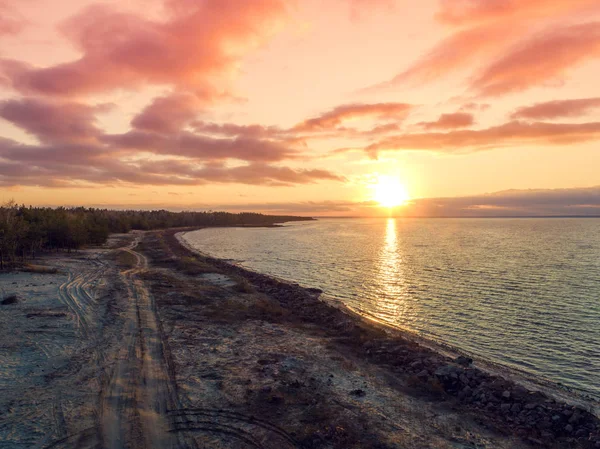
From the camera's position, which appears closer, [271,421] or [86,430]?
[86,430]

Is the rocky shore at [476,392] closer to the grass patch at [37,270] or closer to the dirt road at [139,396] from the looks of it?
the dirt road at [139,396]

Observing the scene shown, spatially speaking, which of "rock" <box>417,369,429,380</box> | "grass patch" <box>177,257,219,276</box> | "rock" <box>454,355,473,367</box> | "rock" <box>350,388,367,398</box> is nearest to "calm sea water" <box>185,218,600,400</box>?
"rock" <box>454,355,473,367</box>

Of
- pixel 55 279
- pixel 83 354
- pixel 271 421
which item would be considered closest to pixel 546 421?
pixel 271 421

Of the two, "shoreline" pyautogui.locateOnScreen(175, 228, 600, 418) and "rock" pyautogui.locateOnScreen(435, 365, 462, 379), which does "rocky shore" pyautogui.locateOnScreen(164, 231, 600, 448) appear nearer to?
"rock" pyautogui.locateOnScreen(435, 365, 462, 379)

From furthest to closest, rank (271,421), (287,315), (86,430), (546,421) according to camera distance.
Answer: (287,315), (546,421), (271,421), (86,430)

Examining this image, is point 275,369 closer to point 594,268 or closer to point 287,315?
point 287,315
